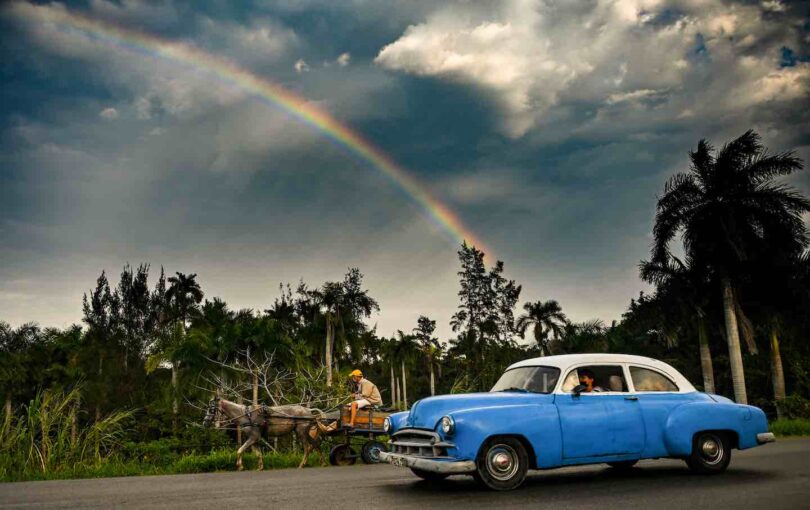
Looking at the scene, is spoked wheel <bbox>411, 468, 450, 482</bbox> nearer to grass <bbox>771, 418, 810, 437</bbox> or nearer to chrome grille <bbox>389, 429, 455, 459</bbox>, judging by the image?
chrome grille <bbox>389, 429, 455, 459</bbox>

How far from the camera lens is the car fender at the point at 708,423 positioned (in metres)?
9.56

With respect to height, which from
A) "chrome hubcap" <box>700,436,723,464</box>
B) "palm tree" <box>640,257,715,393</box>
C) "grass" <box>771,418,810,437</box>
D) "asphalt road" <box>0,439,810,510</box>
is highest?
"palm tree" <box>640,257,715,393</box>

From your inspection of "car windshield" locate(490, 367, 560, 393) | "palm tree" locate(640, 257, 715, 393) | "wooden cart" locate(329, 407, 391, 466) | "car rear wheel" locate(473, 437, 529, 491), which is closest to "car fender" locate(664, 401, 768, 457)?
"car windshield" locate(490, 367, 560, 393)

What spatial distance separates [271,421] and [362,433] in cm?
220

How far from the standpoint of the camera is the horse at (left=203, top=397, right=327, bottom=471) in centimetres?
1446

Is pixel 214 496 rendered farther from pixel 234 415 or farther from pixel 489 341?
pixel 489 341

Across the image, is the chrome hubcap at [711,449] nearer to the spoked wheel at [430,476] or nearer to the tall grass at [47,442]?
the spoked wheel at [430,476]

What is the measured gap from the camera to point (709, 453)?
9.95 meters

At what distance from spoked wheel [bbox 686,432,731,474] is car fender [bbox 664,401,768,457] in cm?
18

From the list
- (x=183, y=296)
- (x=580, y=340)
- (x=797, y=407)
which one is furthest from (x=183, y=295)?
(x=797, y=407)

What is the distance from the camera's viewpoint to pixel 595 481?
9633 millimetres

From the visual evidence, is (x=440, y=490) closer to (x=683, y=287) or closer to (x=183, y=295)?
(x=683, y=287)

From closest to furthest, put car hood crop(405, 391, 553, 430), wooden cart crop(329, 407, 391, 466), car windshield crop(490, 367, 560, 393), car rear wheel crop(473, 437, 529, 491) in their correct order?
car rear wheel crop(473, 437, 529, 491), car hood crop(405, 391, 553, 430), car windshield crop(490, 367, 560, 393), wooden cart crop(329, 407, 391, 466)

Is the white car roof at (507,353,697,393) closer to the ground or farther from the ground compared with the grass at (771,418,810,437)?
farther from the ground
